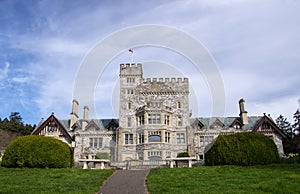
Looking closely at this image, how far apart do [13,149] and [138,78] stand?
67.5 feet

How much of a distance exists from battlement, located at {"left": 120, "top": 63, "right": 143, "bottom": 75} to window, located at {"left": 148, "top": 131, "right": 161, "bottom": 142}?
8526 millimetres

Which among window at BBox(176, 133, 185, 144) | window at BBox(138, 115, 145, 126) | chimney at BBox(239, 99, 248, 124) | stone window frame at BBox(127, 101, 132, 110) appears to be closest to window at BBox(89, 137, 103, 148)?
stone window frame at BBox(127, 101, 132, 110)

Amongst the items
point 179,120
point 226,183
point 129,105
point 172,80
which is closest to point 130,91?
point 129,105

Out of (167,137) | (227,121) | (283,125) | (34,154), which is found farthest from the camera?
(283,125)

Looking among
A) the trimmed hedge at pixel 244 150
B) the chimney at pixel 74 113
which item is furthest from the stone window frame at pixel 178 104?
the trimmed hedge at pixel 244 150

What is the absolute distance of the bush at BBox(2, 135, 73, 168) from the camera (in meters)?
18.1

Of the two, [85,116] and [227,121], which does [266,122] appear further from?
[85,116]

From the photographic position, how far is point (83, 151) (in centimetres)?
3584

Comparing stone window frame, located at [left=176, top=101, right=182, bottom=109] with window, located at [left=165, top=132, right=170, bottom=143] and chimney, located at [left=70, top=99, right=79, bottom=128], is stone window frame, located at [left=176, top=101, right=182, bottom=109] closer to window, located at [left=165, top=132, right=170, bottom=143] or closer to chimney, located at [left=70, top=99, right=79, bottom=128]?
window, located at [left=165, top=132, right=170, bottom=143]

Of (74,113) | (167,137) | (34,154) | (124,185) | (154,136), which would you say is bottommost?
(124,185)

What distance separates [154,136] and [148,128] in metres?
1.20

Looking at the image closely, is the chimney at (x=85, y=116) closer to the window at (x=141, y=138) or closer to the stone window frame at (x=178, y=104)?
the window at (x=141, y=138)

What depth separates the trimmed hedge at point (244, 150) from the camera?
18.1 metres

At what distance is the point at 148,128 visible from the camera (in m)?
33.3
